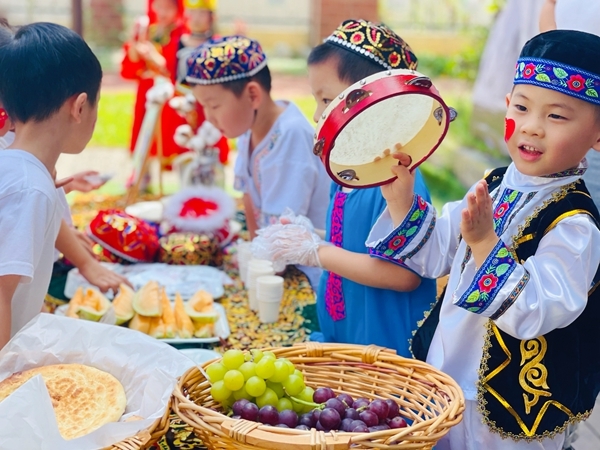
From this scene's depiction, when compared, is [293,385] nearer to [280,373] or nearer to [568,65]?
[280,373]

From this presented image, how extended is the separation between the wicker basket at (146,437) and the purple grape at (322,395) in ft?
1.00

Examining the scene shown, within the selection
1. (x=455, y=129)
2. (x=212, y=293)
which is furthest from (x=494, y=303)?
(x=455, y=129)

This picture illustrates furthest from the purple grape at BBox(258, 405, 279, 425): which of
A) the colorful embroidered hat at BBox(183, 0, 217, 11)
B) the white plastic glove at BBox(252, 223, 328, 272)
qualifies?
the colorful embroidered hat at BBox(183, 0, 217, 11)

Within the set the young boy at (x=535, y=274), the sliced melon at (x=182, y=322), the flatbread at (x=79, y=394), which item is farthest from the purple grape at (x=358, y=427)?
the sliced melon at (x=182, y=322)

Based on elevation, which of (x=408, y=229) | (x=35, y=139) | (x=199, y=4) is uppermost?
(x=35, y=139)

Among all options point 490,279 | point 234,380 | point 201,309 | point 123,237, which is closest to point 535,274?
point 490,279

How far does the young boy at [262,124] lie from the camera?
308 centimetres

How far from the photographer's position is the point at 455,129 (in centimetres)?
855

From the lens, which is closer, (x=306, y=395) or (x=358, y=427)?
(x=358, y=427)

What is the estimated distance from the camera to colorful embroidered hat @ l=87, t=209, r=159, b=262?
330cm

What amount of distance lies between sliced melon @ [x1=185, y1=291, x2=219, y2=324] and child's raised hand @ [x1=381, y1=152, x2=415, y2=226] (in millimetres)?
971

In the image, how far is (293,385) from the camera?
1472mm

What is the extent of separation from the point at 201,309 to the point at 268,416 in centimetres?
130

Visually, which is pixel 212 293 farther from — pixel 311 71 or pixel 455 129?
pixel 455 129
